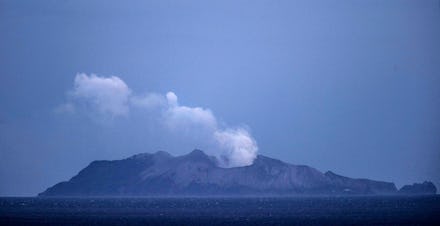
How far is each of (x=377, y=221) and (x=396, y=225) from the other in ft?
39.0

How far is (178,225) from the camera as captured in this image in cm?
11369

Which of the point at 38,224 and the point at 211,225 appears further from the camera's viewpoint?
the point at 38,224

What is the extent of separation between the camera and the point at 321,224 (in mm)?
110875

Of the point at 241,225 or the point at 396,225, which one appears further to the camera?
the point at 241,225

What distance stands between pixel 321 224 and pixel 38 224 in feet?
172

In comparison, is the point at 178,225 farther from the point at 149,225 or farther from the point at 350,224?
the point at 350,224

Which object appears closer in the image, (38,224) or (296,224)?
(296,224)

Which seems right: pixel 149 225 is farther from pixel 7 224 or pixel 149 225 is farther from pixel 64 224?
pixel 7 224

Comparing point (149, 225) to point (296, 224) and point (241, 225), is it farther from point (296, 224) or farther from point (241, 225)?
point (296, 224)

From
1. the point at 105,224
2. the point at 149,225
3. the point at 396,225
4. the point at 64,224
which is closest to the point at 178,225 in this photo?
the point at 149,225

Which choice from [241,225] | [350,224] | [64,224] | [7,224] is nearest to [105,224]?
[64,224]

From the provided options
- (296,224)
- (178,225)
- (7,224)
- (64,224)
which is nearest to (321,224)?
(296,224)

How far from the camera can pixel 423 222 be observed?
108438 millimetres

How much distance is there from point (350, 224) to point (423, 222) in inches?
477
